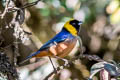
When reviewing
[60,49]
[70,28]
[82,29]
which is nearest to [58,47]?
[60,49]

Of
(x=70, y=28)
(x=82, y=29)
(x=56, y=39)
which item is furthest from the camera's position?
(x=82, y=29)

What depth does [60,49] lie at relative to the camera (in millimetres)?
4711

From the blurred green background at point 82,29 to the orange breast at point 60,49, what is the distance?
929 millimetres

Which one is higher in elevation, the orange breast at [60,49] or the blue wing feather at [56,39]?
the blue wing feather at [56,39]

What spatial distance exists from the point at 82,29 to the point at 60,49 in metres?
1.84

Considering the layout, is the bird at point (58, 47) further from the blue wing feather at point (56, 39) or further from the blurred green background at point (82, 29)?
the blurred green background at point (82, 29)

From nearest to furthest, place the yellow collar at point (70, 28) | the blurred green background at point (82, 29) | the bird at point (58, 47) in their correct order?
the bird at point (58, 47) < the yellow collar at point (70, 28) < the blurred green background at point (82, 29)

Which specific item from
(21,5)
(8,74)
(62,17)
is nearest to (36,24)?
(62,17)

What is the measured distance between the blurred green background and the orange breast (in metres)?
0.93

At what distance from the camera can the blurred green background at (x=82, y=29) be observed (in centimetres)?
589

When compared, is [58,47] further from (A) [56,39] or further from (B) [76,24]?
(B) [76,24]

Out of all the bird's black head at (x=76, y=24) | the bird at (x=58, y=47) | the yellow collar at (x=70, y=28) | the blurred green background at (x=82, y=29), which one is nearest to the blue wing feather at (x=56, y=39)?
the bird at (x=58, y=47)

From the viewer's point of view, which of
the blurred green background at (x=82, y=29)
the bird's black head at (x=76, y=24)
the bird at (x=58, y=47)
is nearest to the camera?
the bird at (x=58, y=47)

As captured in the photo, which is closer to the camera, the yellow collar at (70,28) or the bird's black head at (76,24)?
the yellow collar at (70,28)
